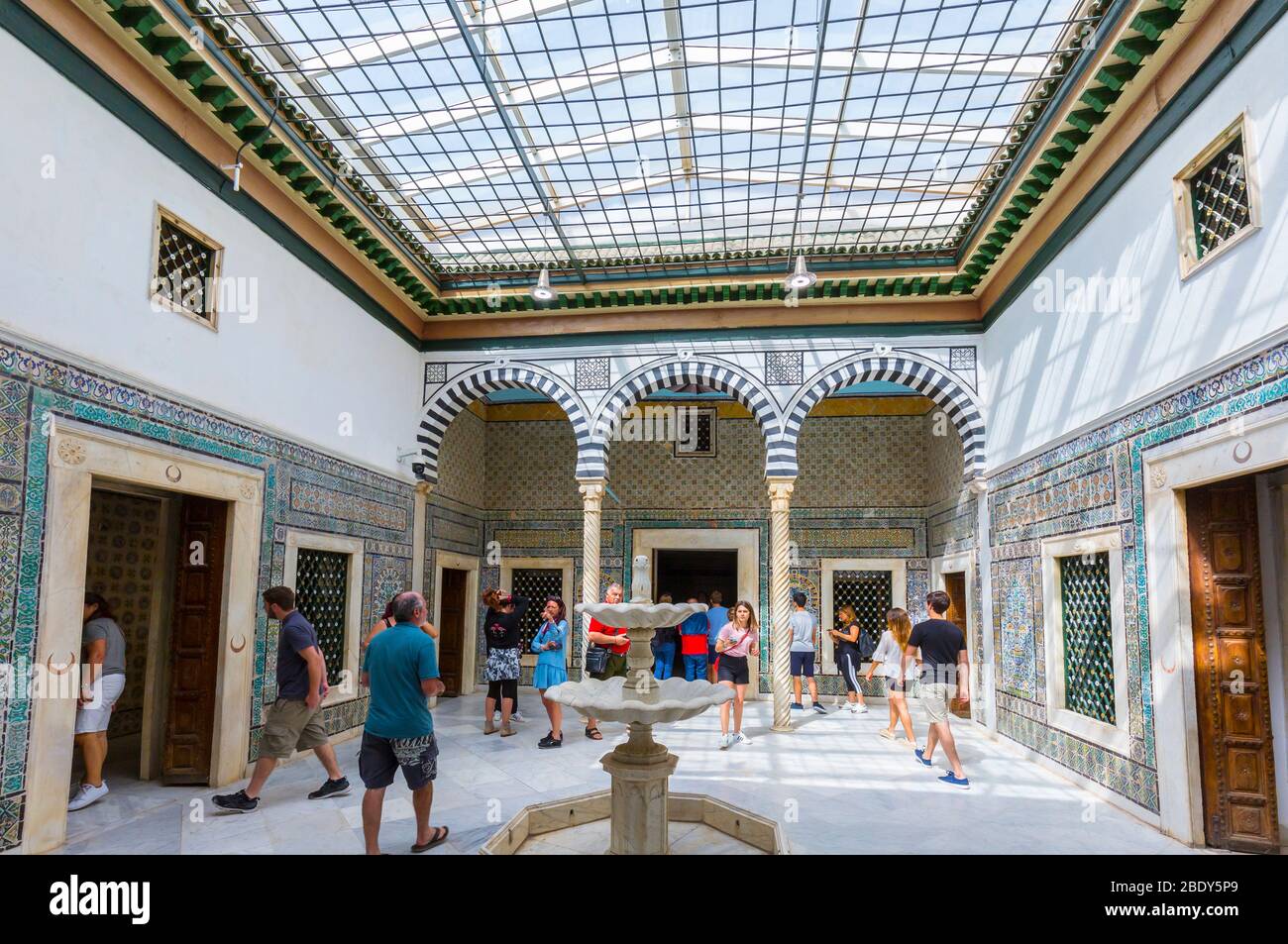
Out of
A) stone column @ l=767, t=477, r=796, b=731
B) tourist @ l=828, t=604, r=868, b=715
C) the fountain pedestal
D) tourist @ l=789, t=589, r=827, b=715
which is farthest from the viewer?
tourist @ l=828, t=604, r=868, b=715

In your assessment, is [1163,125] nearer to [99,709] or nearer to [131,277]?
[131,277]

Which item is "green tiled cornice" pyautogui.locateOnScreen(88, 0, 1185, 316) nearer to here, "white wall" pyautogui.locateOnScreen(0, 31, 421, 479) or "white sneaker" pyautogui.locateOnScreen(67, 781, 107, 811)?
"white wall" pyautogui.locateOnScreen(0, 31, 421, 479)

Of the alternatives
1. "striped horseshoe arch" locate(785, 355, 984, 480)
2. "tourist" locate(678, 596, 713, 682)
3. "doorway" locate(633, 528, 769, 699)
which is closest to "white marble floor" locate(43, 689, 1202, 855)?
"tourist" locate(678, 596, 713, 682)

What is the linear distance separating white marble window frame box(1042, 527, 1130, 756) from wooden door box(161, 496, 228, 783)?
5170 mm

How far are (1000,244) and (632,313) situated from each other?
3.13 meters

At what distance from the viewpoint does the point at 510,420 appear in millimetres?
9797

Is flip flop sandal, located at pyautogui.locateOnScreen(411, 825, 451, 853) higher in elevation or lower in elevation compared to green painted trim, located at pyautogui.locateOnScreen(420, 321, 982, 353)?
lower

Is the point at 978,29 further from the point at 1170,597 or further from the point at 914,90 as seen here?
the point at 1170,597

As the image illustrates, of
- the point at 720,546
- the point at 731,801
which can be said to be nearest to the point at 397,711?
the point at 731,801

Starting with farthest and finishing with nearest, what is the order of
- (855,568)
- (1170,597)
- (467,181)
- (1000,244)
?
(855,568) < (1000,244) < (467,181) < (1170,597)

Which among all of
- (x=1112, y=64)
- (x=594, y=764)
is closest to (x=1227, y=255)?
(x=1112, y=64)

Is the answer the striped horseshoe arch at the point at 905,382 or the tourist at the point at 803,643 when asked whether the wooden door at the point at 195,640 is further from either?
the tourist at the point at 803,643

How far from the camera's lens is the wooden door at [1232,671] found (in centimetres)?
366

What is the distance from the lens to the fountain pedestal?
3.13m
